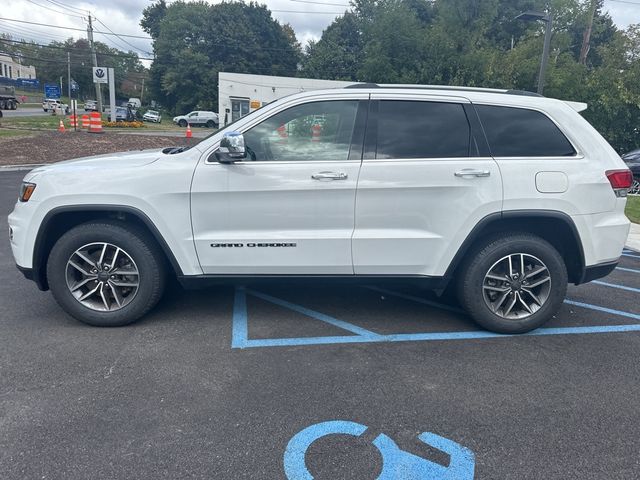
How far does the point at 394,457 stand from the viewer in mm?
2531

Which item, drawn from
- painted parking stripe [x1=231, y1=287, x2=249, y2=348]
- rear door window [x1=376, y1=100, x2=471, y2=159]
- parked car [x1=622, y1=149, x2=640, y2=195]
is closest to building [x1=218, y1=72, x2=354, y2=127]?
parked car [x1=622, y1=149, x2=640, y2=195]

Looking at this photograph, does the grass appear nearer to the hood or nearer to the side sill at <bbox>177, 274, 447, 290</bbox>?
the side sill at <bbox>177, 274, 447, 290</bbox>

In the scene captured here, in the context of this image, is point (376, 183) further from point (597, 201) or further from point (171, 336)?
point (171, 336)

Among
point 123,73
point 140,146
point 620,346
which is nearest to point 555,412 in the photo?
point 620,346

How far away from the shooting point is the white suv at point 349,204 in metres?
3.77

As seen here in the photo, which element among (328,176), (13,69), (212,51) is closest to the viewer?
(328,176)

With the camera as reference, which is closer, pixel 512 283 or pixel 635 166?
pixel 512 283

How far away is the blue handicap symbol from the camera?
7.88 ft

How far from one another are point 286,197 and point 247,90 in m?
40.5

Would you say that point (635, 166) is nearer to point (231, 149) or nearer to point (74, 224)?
Result: point (231, 149)

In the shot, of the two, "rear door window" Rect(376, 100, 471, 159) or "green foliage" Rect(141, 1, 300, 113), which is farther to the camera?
"green foliage" Rect(141, 1, 300, 113)

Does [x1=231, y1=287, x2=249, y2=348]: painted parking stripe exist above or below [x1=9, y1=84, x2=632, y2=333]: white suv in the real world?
below

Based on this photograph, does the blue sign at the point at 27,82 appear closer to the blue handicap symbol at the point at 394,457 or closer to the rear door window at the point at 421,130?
the rear door window at the point at 421,130

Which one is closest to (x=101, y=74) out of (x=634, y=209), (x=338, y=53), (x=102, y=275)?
(x=634, y=209)
